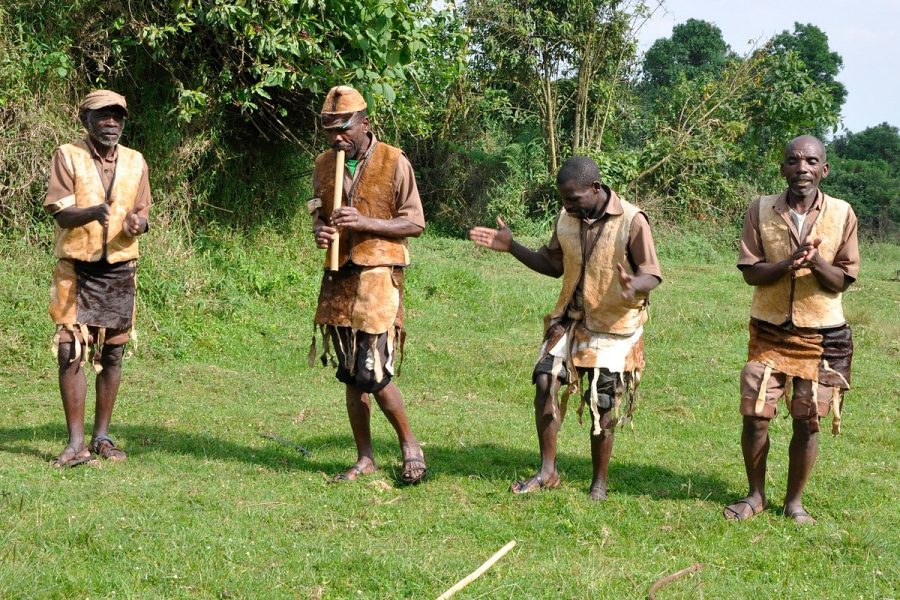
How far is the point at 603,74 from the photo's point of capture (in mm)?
20188

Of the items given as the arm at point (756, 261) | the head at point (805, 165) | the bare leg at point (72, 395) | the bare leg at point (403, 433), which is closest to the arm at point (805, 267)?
the arm at point (756, 261)

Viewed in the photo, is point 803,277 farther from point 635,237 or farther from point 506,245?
point 506,245

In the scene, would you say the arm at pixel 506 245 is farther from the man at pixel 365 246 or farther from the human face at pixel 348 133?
the human face at pixel 348 133

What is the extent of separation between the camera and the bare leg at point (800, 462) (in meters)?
5.36

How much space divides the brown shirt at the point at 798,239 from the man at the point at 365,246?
1.79m

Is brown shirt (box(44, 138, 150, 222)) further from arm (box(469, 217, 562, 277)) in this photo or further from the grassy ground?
arm (box(469, 217, 562, 277))

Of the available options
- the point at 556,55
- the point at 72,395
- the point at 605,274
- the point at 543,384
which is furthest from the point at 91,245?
the point at 556,55

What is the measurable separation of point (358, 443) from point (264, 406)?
215cm

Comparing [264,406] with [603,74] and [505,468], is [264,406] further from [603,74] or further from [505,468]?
[603,74]

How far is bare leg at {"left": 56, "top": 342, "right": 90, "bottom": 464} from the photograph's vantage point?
6094 millimetres

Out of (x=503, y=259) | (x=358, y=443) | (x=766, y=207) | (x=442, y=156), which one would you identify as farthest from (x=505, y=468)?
(x=442, y=156)

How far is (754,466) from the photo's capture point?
18.0 ft

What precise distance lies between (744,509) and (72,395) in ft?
13.0

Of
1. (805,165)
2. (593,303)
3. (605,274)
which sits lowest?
(593,303)
